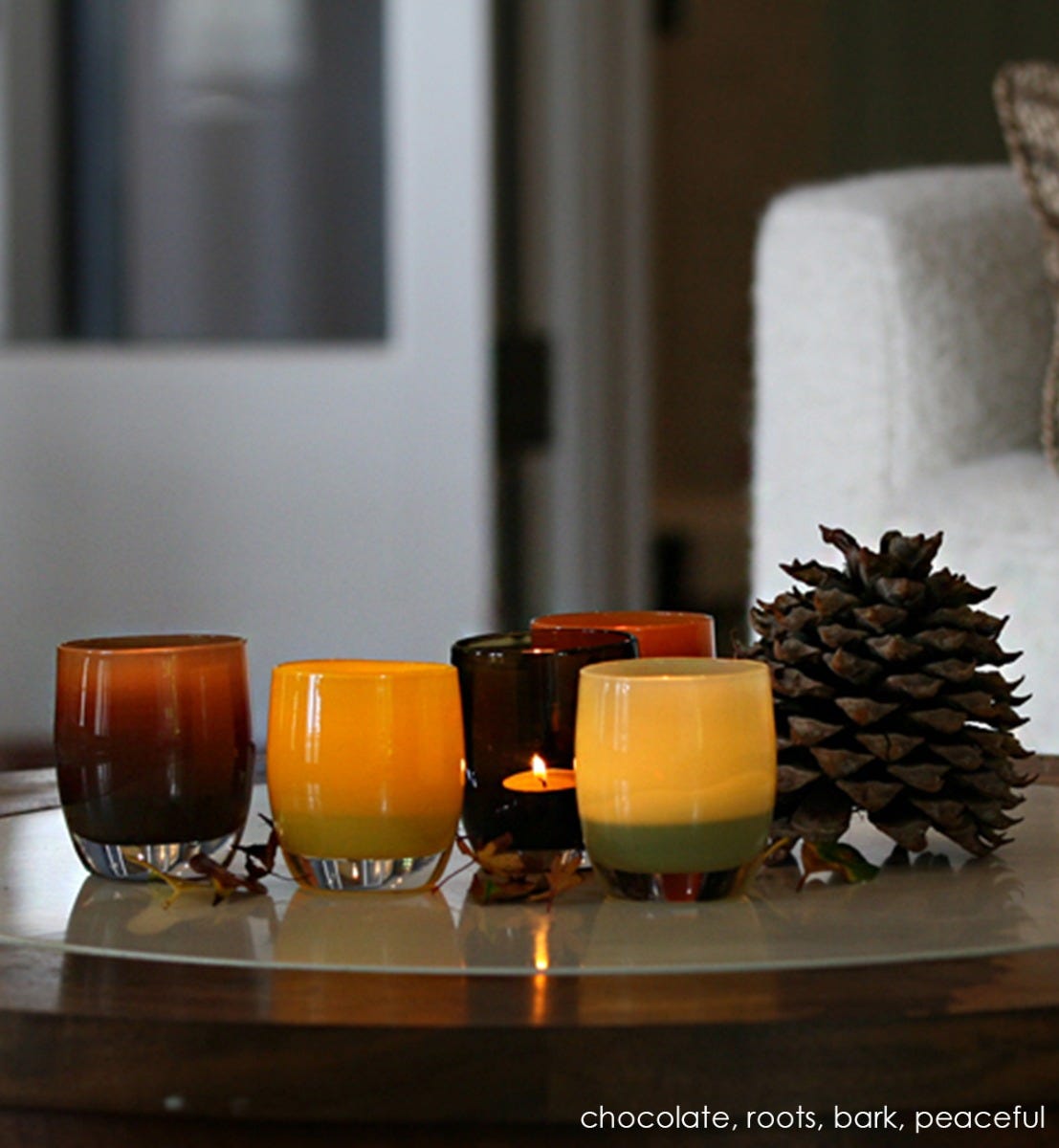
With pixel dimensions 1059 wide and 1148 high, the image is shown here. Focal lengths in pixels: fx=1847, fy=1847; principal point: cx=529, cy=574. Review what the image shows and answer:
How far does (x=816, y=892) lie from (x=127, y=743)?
0.26m

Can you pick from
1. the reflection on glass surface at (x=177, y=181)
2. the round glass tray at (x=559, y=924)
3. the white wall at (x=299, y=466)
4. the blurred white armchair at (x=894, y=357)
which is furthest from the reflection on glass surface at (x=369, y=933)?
the reflection on glass surface at (x=177, y=181)

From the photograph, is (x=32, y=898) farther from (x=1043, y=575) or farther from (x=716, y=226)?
(x=716, y=226)

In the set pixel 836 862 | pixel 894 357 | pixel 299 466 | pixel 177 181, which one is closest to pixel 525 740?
pixel 836 862

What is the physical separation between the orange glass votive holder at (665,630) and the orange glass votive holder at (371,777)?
0.36ft

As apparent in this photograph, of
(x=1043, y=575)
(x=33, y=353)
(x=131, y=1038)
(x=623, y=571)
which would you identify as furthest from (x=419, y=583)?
(x=131, y=1038)

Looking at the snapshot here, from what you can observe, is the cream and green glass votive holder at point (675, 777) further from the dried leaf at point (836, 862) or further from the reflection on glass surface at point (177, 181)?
the reflection on glass surface at point (177, 181)

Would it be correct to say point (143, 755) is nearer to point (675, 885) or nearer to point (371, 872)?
point (371, 872)

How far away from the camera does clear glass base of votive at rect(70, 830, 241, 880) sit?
70 cm

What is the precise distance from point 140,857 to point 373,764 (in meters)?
0.11

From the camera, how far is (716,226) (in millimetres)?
4477

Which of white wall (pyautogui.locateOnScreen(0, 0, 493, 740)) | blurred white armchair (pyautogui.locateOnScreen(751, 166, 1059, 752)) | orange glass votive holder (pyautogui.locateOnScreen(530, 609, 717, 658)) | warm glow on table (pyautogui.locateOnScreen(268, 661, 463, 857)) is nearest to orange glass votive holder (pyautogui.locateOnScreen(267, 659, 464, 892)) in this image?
warm glow on table (pyautogui.locateOnScreen(268, 661, 463, 857))

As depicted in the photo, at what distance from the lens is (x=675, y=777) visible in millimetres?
638

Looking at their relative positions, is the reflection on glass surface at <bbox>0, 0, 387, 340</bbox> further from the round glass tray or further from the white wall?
the round glass tray

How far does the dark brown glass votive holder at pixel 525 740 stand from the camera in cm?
69
